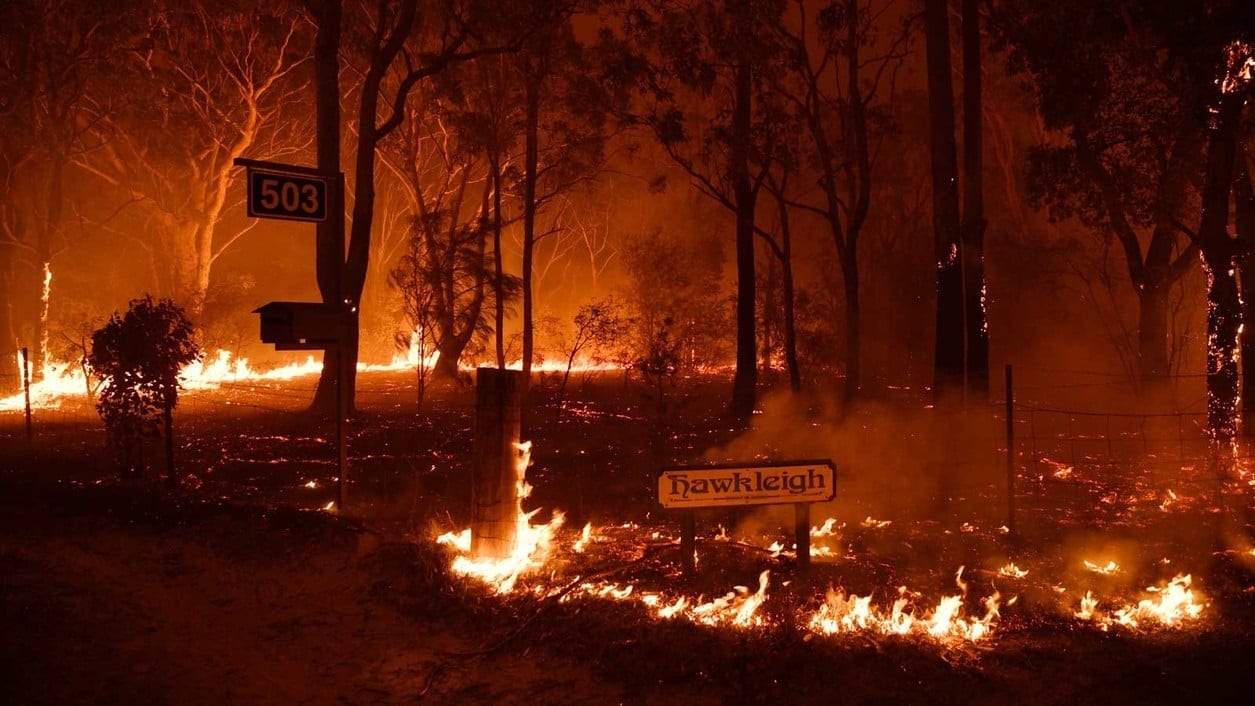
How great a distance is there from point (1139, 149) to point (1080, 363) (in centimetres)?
1674

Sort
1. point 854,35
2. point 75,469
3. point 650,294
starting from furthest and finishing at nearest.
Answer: point 650,294 → point 854,35 → point 75,469

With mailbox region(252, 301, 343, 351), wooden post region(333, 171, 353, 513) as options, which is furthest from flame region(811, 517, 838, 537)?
mailbox region(252, 301, 343, 351)

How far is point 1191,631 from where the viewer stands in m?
5.87

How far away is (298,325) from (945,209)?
1023 centimetres

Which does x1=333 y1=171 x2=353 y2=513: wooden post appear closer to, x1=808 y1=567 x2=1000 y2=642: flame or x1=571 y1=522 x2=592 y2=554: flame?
x1=571 y1=522 x2=592 y2=554: flame

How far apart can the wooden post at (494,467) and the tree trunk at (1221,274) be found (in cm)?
974

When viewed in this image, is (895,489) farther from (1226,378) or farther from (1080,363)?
(1080,363)

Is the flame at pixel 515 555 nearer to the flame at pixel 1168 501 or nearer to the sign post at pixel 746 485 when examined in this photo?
the sign post at pixel 746 485

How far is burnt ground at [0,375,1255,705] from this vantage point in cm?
521

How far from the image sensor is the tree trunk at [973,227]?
14.4 m

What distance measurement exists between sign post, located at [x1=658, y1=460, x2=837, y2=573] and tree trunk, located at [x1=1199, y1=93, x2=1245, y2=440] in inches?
322

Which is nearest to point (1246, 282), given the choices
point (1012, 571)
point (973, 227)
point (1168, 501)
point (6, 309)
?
point (973, 227)

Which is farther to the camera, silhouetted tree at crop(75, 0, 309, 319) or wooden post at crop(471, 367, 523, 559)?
silhouetted tree at crop(75, 0, 309, 319)

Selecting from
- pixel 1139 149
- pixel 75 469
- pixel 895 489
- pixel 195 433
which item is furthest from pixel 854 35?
pixel 75 469
